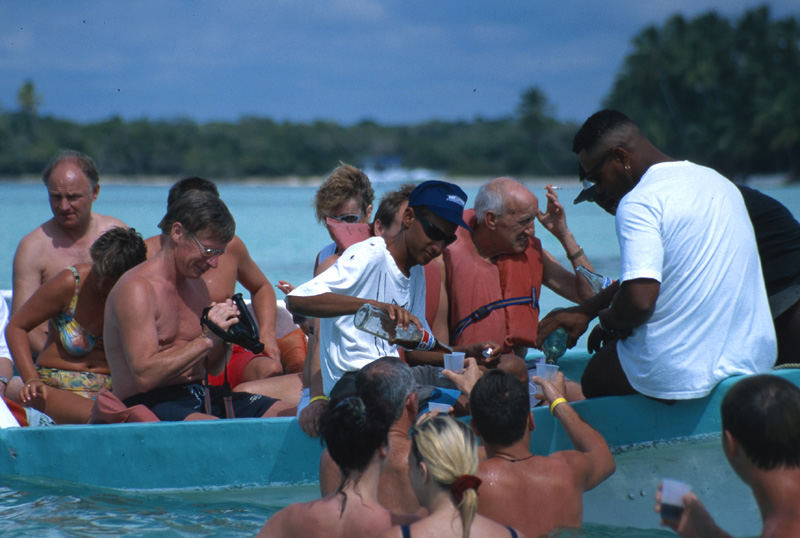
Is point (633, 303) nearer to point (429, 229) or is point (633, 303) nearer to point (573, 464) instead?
point (573, 464)

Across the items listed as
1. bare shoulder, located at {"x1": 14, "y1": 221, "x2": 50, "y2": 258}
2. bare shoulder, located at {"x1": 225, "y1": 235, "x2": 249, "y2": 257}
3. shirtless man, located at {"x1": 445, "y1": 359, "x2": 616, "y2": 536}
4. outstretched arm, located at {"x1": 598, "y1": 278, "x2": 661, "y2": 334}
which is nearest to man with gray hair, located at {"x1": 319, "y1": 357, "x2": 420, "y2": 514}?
shirtless man, located at {"x1": 445, "y1": 359, "x2": 616, "y2": 536}

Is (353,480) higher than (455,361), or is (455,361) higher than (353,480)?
(455,361)

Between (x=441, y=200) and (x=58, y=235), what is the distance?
300 cm

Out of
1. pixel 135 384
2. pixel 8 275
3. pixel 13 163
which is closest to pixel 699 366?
pixel 135 384

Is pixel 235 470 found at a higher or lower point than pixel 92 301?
lower

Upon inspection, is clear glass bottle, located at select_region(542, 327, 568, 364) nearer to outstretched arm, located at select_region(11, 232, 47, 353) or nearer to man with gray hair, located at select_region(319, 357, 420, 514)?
man with gray hair, located at select_region(319, 357, 420, 514)

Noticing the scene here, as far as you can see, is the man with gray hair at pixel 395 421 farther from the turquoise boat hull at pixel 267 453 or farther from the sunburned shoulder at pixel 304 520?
the turquoise boat hull at pixel 267 453

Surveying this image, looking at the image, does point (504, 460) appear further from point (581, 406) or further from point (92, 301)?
point (92, 301)

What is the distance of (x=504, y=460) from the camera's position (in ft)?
11.1

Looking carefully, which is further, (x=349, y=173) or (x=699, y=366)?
(x=349, y=173)

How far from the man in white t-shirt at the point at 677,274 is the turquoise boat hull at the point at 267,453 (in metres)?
0.19

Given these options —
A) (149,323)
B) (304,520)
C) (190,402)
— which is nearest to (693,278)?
(304,520)

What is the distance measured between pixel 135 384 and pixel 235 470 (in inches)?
25.5

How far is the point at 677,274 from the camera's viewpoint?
12.3 ft
